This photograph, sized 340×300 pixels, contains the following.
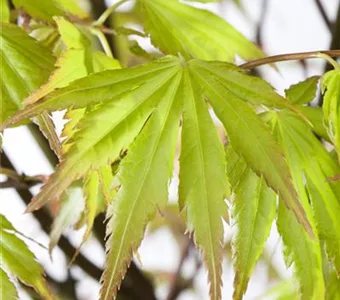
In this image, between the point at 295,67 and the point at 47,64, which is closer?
A: the point at 47,64

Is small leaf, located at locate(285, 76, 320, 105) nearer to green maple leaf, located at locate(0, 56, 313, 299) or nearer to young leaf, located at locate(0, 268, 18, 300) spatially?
green maple leaf, located at locate(0, 56, 313, 299)

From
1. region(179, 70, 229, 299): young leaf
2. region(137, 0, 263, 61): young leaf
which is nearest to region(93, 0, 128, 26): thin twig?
A: region(137, 0, 263, 61): young leaf

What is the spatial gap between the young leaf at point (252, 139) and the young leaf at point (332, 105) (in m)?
0.03

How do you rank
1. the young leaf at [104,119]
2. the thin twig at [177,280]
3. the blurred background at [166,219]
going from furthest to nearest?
the thin twig at [177,280]
the blurred background at [166,219]
the young leaf at [104,119]

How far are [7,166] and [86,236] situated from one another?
0.18 metres

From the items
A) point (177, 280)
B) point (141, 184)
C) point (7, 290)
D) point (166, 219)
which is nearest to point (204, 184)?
point (141, 184)

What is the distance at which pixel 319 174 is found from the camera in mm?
403

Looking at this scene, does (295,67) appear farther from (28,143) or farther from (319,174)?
(319,174)

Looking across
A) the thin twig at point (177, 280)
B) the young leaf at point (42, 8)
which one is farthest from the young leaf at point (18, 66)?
the thin twig at point (177, 280)

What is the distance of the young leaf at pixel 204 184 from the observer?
342 millimetres

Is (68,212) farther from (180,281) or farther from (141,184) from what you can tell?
(180,281)

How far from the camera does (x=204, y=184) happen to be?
0.35 m

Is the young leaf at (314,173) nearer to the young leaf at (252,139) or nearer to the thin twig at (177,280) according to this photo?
the young leaf at (252,139)

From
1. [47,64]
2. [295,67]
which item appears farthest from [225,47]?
[295,67]
